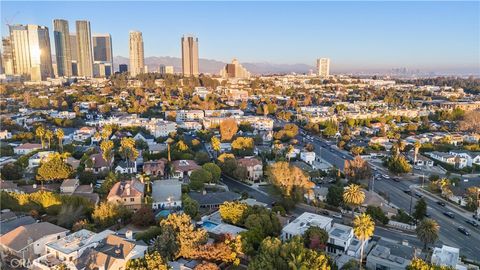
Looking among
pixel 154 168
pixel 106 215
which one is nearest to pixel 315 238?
pixel 106 215

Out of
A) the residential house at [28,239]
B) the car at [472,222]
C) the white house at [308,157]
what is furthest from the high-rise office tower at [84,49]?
the car at [472,222]

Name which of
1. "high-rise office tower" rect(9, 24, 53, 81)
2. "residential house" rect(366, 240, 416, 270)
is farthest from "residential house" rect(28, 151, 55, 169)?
"residential house" rect(366, 240, 416, 270)

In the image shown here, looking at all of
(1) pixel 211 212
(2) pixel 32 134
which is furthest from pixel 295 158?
(2) pixel 32 134

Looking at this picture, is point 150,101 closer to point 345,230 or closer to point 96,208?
point 96,208

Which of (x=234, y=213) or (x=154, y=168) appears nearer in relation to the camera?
(x=234, y=213)

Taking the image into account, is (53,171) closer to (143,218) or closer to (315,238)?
(143,218)

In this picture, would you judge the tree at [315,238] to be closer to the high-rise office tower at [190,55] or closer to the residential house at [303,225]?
the residential house at [303,225]
